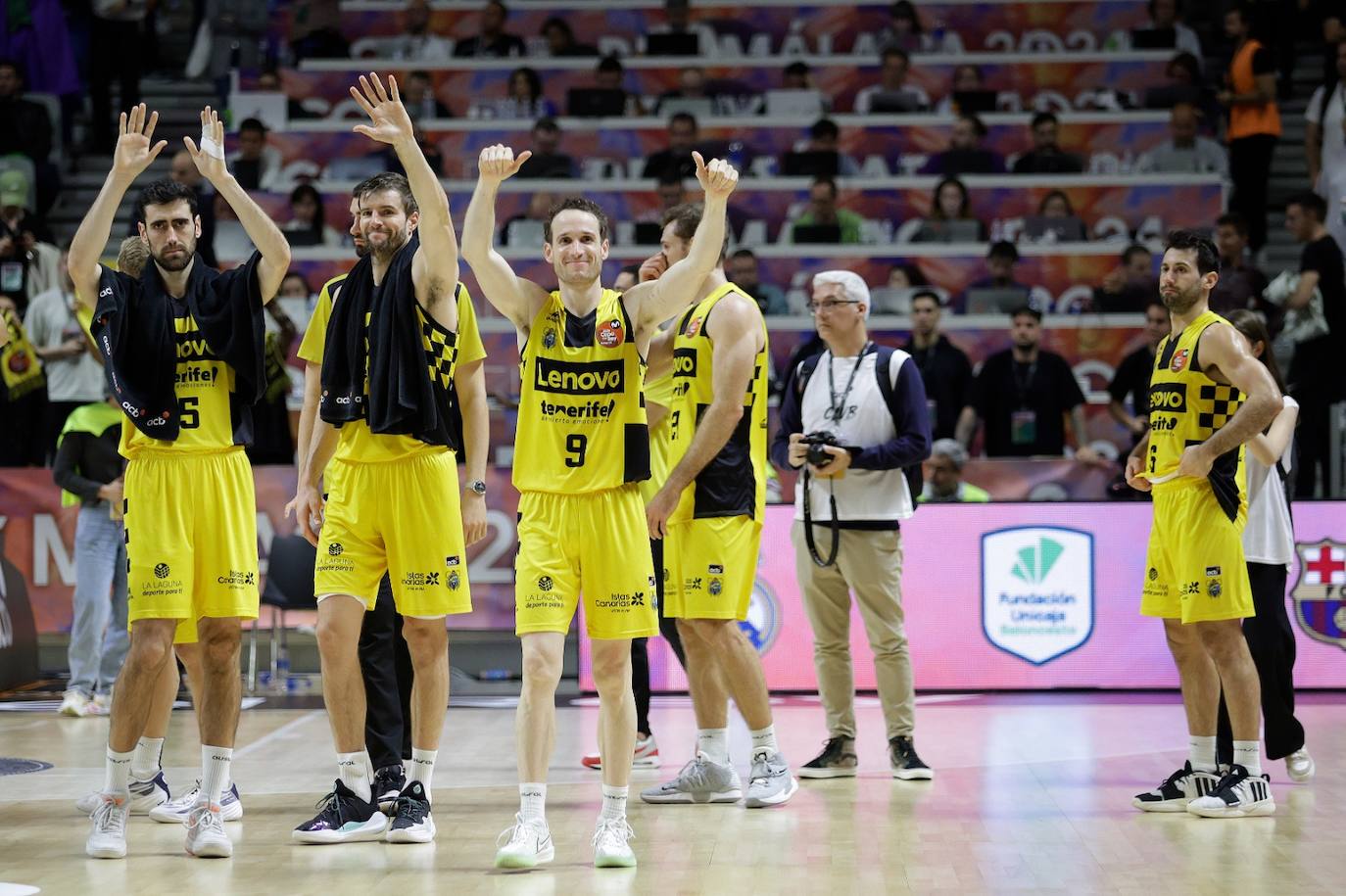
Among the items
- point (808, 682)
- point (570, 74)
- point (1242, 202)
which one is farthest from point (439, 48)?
point (808, 682)

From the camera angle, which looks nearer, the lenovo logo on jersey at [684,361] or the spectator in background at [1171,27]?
the lenovo logo on jersey at [684,361]

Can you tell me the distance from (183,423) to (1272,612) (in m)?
4.72

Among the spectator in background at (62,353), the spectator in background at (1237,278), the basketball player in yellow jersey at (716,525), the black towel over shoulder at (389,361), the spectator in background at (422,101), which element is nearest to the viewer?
the black towel over shoulder at (389,361)

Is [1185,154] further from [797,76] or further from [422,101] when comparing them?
[422,101]

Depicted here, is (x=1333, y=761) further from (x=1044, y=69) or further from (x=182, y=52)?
(x=182, y=52)

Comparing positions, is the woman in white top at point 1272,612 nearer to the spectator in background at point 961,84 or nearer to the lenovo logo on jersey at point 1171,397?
the lenovo logo on jersey at point 1171,397

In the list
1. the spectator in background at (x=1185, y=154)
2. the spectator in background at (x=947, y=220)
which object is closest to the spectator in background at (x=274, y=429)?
the spectator in background at (x=947, y=220)

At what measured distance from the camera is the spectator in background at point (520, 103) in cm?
1680

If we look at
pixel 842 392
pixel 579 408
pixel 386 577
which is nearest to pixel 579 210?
pixel 579 408

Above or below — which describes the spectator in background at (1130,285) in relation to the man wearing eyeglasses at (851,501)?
above

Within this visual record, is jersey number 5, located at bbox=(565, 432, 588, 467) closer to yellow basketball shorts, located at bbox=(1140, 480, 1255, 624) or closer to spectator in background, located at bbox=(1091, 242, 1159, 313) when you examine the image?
yellow basketball shorts, located at bbox=(1140, 480, 1255, 624)

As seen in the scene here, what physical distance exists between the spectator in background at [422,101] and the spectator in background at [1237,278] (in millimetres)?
7868

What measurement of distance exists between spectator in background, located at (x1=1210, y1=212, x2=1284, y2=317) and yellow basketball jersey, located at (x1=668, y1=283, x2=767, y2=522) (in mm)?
6830

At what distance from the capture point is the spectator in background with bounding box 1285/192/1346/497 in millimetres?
12258
